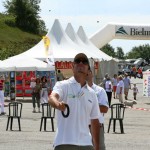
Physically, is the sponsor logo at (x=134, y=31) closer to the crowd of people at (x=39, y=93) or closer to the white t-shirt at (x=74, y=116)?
the crowd of people at (x=39, y=93)

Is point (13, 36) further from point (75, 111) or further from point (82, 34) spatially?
point (75, 111)

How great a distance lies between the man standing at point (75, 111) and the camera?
6.55 metres

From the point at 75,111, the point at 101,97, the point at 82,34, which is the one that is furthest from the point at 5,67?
the point at 75,111

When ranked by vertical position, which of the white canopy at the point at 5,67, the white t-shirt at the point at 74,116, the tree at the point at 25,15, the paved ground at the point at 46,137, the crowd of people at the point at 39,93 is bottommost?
the paved ground at the point at 46,137

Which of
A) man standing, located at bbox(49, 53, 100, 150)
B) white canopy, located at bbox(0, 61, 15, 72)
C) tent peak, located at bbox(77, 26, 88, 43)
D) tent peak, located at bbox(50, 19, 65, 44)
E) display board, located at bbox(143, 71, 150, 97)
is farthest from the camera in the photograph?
tent peak, located at bbox(77, 26, 88, 43)

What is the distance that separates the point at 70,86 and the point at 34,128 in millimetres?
12985

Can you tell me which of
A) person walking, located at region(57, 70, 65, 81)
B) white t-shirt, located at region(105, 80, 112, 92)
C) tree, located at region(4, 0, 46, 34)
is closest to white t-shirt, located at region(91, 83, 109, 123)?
white t-shirt, located at region(105, 80, 112, 92)

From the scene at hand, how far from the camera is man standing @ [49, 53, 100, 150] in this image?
6.55 meters

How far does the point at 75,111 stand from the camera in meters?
6.60

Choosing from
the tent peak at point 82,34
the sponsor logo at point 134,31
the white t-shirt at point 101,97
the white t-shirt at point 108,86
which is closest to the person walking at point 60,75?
the tent peak at point 82,34

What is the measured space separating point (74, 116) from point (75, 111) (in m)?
0.05

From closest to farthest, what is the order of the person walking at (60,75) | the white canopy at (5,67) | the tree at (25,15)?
the white canopy at (5,67), the person walking at (60,75), the tree at (25,15)

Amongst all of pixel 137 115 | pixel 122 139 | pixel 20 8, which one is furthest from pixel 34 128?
pixel 20 8

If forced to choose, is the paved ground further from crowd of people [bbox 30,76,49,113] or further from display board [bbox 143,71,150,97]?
display board [bbox 143,71,150,97]
